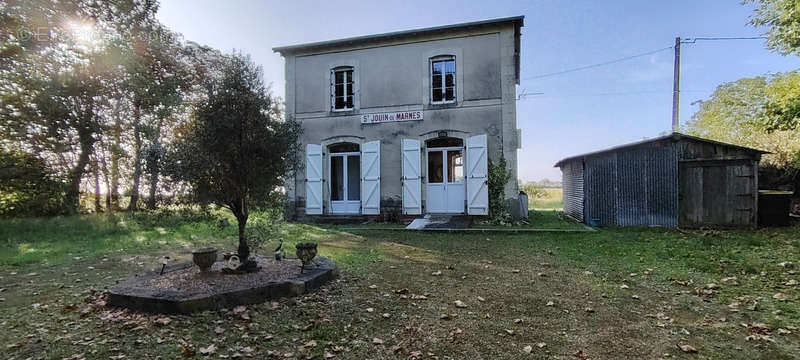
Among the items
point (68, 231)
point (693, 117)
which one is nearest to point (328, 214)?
point (68, 231)

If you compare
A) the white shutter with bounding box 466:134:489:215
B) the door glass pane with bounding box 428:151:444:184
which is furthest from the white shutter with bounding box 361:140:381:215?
the white shutter with bounding box 466:134:489:215

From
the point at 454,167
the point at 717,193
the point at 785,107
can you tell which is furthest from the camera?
the point at 454,167

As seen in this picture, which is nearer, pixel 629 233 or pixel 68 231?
pixel 629 233

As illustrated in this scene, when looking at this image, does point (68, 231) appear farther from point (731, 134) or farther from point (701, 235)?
point (731, 134)

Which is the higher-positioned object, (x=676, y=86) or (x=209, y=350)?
(x=676, y=86)

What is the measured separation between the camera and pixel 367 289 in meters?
3.92

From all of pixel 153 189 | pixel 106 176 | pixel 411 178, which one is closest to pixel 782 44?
pixel 411 178

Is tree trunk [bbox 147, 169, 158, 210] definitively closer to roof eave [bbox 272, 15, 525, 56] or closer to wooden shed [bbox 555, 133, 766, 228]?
roof eave [bbox 272, 15, 525, 56]

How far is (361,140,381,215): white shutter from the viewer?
10016 millimetres

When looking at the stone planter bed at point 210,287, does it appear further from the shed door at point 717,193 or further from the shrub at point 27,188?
the shrub at point 27,188

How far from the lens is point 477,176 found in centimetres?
934

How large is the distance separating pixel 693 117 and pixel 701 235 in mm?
18846

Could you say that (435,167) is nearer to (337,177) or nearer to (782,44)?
(337,177)

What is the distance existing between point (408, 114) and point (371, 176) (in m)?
2.11
